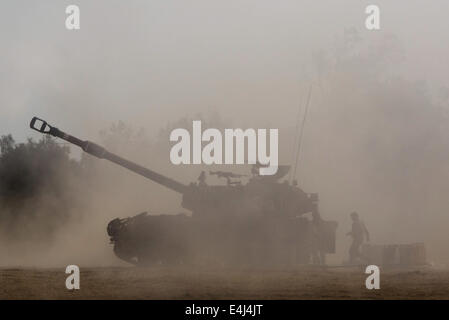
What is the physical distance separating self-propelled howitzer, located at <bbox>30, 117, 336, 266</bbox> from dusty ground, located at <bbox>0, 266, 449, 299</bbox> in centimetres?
212

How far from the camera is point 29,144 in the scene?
60.8 meters

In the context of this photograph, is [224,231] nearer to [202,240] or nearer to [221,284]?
[202,240]

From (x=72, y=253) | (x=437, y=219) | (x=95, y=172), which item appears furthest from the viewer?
(x=95, y=172)

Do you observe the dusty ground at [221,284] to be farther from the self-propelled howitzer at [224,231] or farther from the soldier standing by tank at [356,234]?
the soldier standing by tank at [356,234]

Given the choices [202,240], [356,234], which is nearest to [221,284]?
[202,240]

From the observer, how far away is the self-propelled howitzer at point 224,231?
30.3 m

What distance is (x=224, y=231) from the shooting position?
3038cm

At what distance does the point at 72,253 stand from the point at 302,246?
16384mm

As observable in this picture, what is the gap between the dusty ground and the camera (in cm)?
2061

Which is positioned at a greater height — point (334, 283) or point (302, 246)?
point (302, 246)
